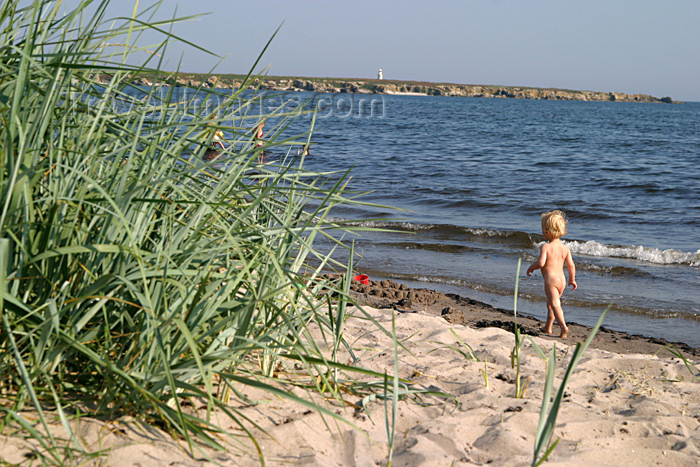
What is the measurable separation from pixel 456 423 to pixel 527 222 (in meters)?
9.10

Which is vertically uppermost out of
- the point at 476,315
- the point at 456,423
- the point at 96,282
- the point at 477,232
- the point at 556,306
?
the point at 96,282

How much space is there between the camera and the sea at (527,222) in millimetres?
6305

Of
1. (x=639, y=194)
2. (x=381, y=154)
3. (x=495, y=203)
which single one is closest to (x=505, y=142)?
(x=381, y=154)

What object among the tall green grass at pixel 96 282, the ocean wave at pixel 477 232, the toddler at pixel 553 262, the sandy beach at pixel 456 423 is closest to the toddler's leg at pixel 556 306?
the toddler at pixel 553 262

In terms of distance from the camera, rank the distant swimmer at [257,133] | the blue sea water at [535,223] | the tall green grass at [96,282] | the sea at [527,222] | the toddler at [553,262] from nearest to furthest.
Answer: the tall green grass at [96,282] < the distant swimmer at [257,133] < the toddler at [553,262] < the sea at [527,222] < the blue sea water at [535,223]

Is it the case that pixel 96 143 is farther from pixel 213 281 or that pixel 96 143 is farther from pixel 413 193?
pixel 413 193

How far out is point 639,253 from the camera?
846 centimetres

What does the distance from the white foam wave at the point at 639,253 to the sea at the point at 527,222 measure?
0.02 meters

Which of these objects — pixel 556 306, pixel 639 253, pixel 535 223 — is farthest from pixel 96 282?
pixel 535 223

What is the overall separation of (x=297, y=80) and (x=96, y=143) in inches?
4830

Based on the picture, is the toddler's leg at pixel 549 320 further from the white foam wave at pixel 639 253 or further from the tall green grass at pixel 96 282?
the white foam wave at pixel 639 253

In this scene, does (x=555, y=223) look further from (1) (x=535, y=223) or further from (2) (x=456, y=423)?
(1) (x=535, y=223)

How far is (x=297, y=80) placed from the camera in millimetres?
120438

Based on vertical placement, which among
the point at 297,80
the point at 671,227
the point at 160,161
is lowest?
the point at 671,227
